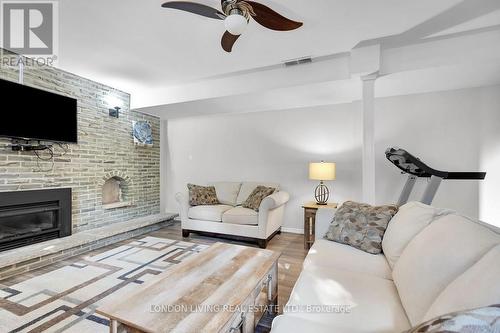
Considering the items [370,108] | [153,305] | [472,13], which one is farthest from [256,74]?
[153,305]

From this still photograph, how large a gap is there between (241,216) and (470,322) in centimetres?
290

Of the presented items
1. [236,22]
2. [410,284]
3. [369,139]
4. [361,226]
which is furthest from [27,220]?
[369,139]

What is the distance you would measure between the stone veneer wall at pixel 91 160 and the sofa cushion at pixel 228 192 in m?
1.63

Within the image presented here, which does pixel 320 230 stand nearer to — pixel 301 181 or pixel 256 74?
pixel 301 181

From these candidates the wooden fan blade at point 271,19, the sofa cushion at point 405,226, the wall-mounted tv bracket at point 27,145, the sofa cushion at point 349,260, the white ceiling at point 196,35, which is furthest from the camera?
the wall-mounted tv bracket at point 27,145

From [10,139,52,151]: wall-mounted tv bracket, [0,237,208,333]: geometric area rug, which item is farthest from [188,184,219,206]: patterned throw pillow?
[10,139,52,151]: wall-mounted tv bracket

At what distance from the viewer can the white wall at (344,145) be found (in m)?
3.13

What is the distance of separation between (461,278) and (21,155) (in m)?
4.12

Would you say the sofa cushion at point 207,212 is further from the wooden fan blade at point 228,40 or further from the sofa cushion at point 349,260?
the wooden fan blade at point 228,40

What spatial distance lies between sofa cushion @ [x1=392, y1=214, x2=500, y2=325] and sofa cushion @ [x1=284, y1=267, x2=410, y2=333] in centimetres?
8

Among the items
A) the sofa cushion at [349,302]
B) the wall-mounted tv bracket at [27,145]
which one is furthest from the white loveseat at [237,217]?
the wall-mounted tv bracket at [27,145]

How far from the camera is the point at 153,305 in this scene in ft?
3.68

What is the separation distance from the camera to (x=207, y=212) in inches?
142

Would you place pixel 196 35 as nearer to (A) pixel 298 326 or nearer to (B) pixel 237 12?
(B) pixel 237 12
